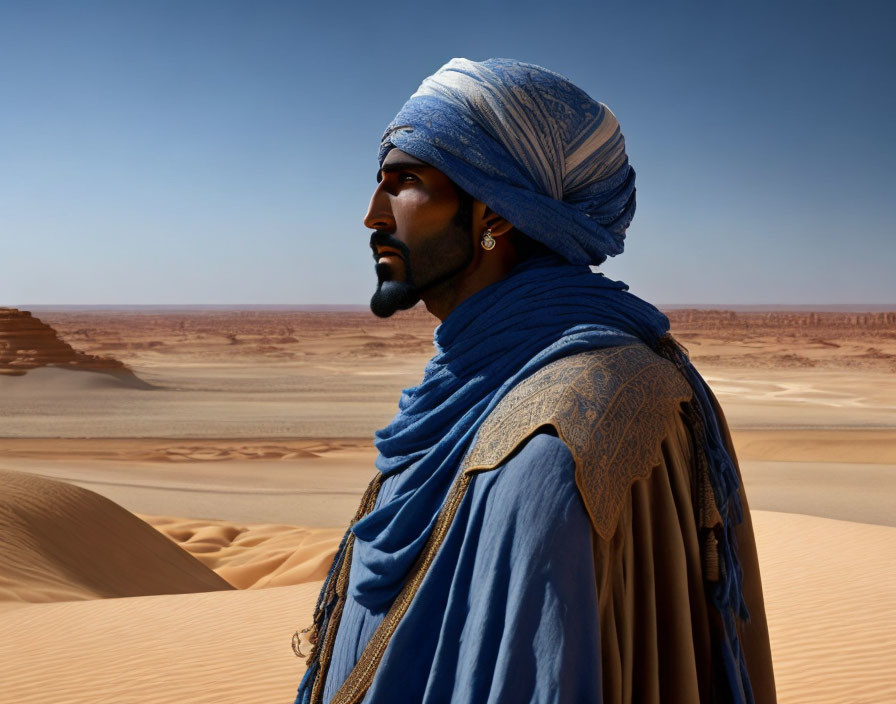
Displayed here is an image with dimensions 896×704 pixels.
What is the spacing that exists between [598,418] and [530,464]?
5.5 inches

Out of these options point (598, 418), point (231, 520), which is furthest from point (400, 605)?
point (231, 520)

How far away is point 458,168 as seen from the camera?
1.64 metres

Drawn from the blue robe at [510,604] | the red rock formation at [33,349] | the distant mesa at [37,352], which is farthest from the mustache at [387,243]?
the red rock formation at [33,349]

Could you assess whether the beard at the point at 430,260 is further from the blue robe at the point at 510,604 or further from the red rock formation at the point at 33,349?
the red rock formation at the point at 33,349

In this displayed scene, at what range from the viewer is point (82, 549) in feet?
29.1

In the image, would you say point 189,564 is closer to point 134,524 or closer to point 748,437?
point 134,524

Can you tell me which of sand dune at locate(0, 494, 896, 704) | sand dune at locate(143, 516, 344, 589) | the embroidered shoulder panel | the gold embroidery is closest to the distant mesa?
sand dune at locate(143, 516, 344, 589)

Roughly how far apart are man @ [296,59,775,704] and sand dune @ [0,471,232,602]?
22.8 feet

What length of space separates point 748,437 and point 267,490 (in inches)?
552

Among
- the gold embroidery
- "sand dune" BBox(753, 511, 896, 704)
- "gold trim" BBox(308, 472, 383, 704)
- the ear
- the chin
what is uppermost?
the ear

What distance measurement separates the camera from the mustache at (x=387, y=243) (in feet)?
5.60

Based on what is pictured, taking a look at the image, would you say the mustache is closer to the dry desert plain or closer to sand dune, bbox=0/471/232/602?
the dry desert plain

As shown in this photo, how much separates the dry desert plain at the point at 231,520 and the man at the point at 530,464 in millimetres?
4037

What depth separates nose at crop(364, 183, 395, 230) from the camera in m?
1.73
